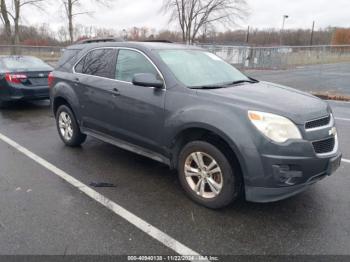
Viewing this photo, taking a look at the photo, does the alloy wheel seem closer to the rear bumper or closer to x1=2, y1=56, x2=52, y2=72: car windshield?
the rear bumper

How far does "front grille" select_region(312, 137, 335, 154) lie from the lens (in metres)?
3.08

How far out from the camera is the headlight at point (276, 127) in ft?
9.73

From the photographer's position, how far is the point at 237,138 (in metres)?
3.05

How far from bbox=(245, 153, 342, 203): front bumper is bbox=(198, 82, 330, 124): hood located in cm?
40

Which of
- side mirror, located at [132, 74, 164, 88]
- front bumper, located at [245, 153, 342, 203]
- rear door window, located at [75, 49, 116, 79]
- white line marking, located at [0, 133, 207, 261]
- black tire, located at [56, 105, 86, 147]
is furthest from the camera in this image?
black tire, located at [56, 105, 86, 147]

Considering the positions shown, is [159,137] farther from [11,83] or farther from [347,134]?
[11,83]

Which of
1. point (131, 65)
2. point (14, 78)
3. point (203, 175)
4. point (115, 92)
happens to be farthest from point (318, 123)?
point (14, 78)

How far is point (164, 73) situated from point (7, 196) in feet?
7.57

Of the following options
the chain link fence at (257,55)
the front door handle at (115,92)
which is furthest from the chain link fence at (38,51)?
the front door handle at (115,92)

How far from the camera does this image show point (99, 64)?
4734mm

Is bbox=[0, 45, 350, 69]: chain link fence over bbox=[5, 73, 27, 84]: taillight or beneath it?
over

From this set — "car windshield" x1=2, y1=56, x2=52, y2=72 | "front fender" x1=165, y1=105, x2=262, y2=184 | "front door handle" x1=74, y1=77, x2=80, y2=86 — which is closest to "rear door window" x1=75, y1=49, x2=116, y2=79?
"front door handle" x1=74, y1=77, x2=80, y2=86

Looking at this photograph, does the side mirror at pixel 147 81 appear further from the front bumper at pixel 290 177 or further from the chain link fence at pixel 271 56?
the chain link fence at pixel 271 56

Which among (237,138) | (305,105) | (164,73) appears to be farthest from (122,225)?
(305,105)
